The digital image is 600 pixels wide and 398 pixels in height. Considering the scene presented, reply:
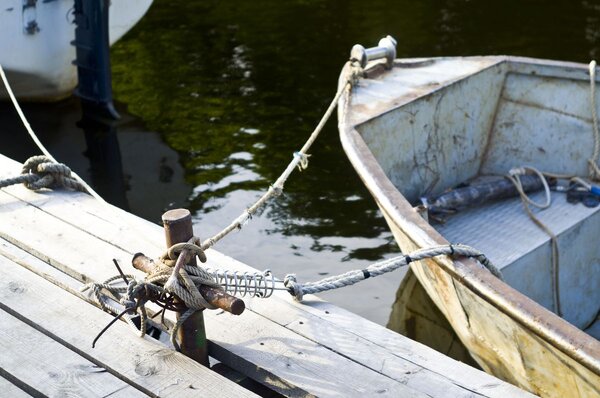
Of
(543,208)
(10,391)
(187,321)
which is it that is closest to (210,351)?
(187,321)

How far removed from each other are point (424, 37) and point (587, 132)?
4.47 m

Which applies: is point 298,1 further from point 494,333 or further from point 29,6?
point 494,333

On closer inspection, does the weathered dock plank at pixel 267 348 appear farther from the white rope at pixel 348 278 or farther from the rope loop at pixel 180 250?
the rope loop at pixel 180 250

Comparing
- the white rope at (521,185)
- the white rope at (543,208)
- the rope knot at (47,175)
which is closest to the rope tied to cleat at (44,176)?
the rope knot at (47,175)

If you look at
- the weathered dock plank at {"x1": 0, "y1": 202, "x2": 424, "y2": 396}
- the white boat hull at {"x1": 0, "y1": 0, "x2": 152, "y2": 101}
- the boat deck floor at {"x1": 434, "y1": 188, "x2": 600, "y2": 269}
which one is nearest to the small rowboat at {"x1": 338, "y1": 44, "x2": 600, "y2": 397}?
the boat deck floor at {"x1": 434, "y1": 188, "x2": 600, "y2": 269}

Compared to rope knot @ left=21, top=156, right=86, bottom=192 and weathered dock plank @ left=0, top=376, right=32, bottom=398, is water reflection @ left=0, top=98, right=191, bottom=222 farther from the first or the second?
weathered dock plank @ left=0, top=376, right=32, bottom=398

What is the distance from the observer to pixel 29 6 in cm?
740

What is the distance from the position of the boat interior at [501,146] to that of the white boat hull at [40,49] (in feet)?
10.9

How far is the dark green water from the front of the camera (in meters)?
5.96

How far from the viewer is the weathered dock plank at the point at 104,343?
273 cm

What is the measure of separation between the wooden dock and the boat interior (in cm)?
190

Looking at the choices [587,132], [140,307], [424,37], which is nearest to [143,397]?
[140,307]

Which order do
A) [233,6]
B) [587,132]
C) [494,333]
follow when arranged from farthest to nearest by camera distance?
[233,6], [587,132], [494,333]

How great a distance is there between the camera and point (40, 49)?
25.0 feet
